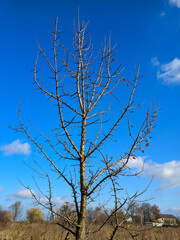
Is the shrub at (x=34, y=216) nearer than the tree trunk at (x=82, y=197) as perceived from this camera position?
No

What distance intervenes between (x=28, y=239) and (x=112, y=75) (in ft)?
50.9

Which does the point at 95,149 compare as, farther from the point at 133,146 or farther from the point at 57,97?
the point at 57,97

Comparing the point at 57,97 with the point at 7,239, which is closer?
the point at 57,97

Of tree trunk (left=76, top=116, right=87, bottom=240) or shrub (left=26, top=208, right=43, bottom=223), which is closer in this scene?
tree trunk (left=76, top=116, right=87, bottom=240)

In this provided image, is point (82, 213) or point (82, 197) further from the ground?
point (82, 197)

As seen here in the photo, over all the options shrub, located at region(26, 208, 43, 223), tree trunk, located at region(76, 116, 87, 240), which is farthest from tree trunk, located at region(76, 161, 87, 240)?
shrub, located at region(26, 208, 43, 223)

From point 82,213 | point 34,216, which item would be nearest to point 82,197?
point 82,213

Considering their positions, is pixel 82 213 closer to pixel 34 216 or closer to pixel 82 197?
pixel 82 197

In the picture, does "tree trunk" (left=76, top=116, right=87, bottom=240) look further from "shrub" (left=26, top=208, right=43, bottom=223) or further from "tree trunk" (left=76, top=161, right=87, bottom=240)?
"shrub" (left=26, top=208, right=43, bottom=223)

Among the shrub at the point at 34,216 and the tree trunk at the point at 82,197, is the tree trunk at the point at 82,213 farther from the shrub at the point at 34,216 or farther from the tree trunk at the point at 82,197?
the shrub at the point at 34,216

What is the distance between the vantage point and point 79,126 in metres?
2.53

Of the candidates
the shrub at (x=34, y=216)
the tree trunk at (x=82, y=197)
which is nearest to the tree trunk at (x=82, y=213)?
the tree trunk at (x=82, y=197)

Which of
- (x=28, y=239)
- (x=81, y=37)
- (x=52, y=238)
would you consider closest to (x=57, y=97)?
(x=81, y=37)

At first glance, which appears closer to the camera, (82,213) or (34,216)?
(82,213)
